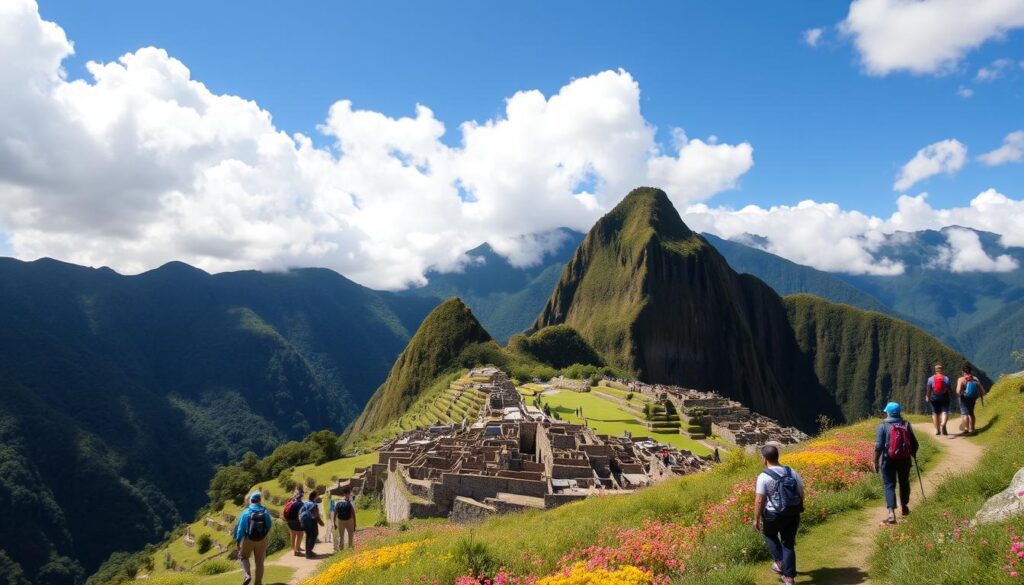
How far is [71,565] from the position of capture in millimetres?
105438

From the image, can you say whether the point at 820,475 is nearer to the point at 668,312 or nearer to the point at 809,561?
the point at 809,561

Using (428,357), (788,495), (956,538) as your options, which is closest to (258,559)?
Answer: (788,495)

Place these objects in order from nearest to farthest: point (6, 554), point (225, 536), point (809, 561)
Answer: point (809, 561), point (225, 536), point (6, 554)

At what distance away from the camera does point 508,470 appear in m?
28.6

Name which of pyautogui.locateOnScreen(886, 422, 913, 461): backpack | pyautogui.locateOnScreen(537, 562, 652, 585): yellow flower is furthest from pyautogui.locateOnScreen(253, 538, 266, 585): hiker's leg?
pyautogui.locateOnScreen(886, 422, 913, 461): backpack

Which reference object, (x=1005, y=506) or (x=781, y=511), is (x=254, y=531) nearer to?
(x=781, y=511)

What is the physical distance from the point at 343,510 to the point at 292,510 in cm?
152

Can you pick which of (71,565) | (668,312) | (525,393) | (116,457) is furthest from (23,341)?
(668,312)

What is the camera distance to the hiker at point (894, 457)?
10.0 meters

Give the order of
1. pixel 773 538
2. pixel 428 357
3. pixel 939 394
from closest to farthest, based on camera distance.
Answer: pixel 773 538
pixel 939 394
pixel 428 357

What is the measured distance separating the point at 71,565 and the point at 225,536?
87719 mm

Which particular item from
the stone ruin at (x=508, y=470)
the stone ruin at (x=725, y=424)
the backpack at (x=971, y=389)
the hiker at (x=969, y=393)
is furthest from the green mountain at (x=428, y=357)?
the backpack at (x=971, y=389)

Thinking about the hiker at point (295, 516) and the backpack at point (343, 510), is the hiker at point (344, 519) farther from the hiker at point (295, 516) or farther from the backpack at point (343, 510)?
the hiker at point (295, 516)

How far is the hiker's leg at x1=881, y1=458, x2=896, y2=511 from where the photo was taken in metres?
10.1
